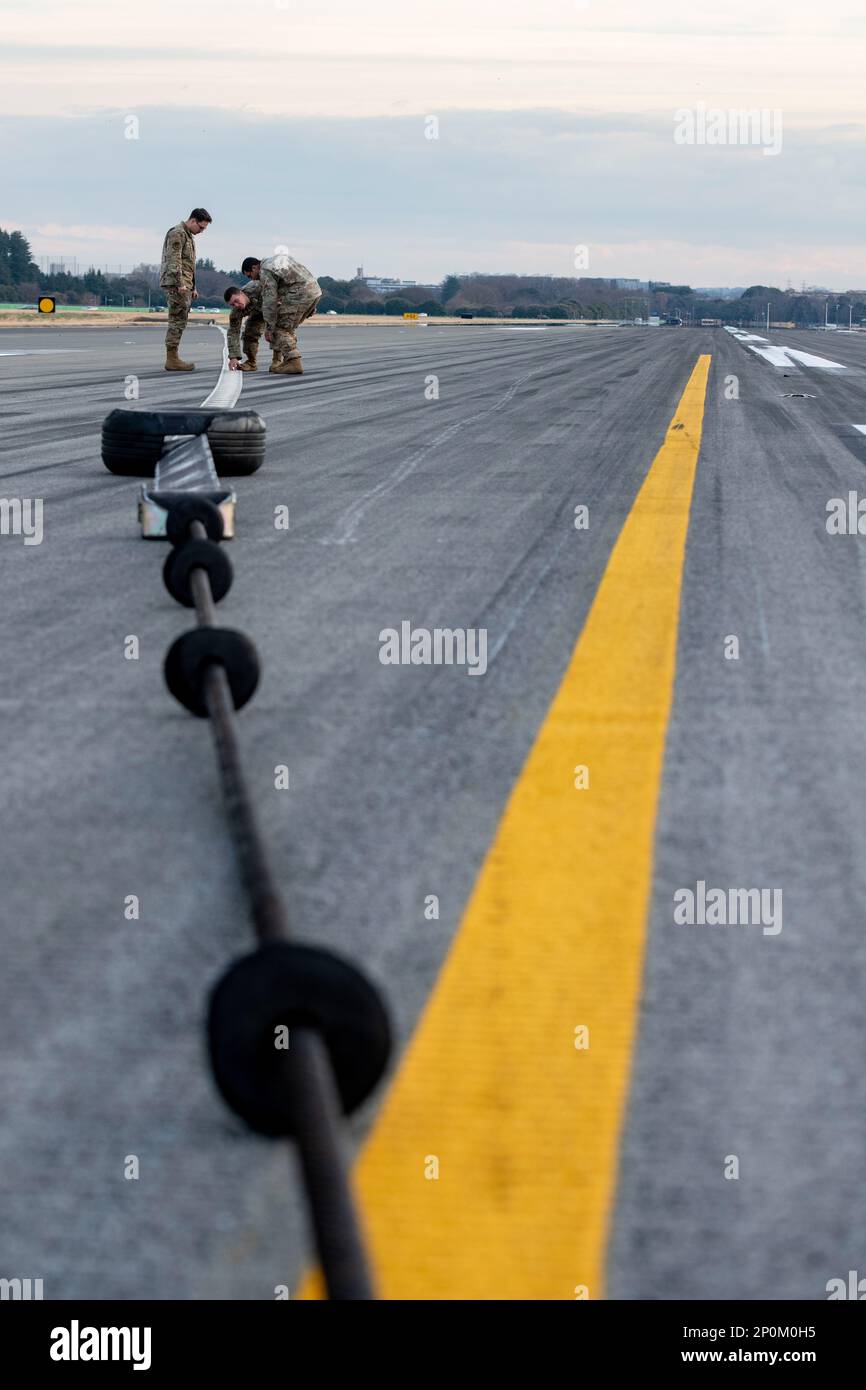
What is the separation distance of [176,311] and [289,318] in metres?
1.58

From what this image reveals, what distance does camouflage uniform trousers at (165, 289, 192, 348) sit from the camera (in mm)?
17062

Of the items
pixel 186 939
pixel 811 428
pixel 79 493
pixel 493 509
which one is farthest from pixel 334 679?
pixel 811 428

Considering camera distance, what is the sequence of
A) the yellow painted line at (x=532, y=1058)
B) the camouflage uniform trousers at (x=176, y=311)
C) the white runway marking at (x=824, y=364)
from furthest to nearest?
the white runway marking at (x=824, y=364)
the camouflage uniform trousers at (x=176, y=311)
the yellow painted line at (x=532, y=1058)

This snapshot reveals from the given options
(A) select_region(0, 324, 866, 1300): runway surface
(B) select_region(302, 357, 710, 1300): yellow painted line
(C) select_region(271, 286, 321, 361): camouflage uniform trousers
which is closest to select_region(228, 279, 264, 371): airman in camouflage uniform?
(C) select_region(271, 286, 321, 361): camouflage uniform trousers

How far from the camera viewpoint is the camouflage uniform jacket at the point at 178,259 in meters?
16.7

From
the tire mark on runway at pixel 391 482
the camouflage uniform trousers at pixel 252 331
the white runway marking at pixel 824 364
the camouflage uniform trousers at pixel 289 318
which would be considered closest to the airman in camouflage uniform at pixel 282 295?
the camouflage uniform trousers at pixel 289 318

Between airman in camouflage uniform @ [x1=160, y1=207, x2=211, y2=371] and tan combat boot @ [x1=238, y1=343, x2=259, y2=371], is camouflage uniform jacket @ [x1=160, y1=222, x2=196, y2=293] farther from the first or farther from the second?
tan combat boot @ [x1=238, y1=343, x2=259, y2=371]

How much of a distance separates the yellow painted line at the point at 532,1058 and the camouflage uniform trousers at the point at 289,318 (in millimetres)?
14342

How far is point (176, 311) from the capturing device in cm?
1748

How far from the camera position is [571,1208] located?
1474 mm

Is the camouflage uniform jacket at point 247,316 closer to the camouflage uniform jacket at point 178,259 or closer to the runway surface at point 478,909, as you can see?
the camouflage uniform jacket at point 178,259

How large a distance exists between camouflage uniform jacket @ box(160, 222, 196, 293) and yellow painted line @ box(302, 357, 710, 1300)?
1483cm

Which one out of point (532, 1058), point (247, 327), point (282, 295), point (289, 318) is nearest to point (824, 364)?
point (247, 327)
